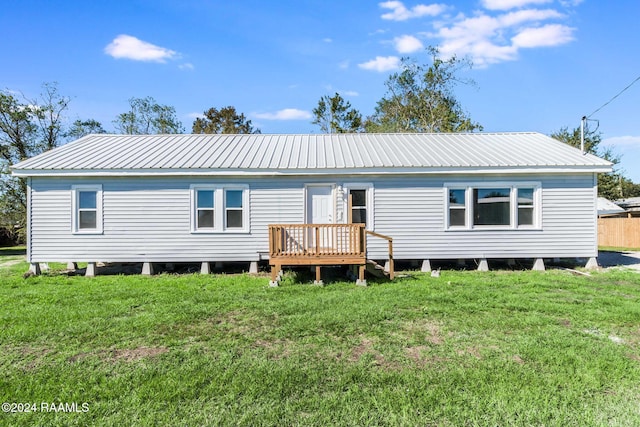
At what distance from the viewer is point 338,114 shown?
105ft

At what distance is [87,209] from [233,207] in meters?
4.13

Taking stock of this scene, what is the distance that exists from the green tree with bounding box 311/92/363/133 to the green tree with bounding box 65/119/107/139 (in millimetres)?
17844

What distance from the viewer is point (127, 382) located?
11.2ft

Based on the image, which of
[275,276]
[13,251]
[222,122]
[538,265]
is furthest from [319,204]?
[222,122]

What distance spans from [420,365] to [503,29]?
62.1ft

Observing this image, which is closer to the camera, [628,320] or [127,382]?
[127,382]

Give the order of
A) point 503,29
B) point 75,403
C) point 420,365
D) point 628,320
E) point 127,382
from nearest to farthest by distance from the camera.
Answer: point 75,403, point 127,382, point 420,365, point 628,320, point 503,29

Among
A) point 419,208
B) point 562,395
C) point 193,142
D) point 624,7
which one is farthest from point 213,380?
point 624,7

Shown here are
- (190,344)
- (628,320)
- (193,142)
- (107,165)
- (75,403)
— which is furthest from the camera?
(193,142)

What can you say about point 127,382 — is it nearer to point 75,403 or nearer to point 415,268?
point 75,403

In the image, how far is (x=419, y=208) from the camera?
388 inches

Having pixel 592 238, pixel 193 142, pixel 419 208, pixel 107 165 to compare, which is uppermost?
pixel 193 142

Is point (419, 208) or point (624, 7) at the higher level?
point (624, 7)

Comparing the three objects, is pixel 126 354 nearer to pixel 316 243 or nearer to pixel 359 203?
pixel 316 243
